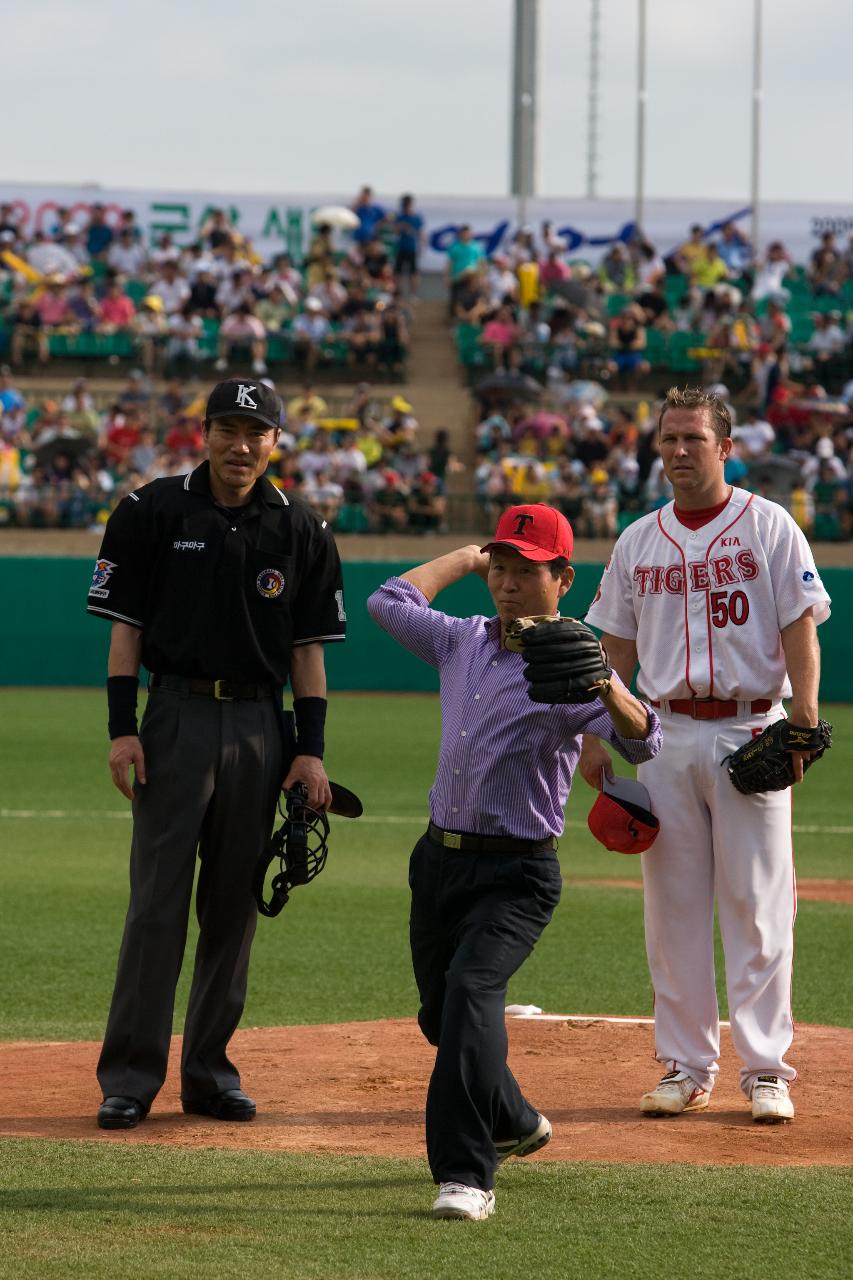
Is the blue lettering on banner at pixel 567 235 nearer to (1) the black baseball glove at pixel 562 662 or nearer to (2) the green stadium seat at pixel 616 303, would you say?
(2) the green stadium seat at pixel 616 303

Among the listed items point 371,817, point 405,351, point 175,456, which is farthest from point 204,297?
point 371,817

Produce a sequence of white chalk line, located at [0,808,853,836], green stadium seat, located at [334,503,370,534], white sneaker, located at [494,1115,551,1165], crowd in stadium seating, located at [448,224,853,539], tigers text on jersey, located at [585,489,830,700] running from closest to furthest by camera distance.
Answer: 1. white sneaker, located at [494,1115,551,1165]
2. tigers text on jersey, located at [585,489,830,700]
3. white chalk line, located at [0,808,853,836]
4. green stadium seat, located at [334,503,370,534]
5. crowd in stadium seating, located at [448,224,853,539]

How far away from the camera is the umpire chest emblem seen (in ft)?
17.5

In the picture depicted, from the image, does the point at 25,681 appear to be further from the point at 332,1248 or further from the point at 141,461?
the point at 332,1248

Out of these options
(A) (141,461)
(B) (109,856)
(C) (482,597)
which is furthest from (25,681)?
(B) (109,856)

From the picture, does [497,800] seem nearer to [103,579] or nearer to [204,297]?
[103,579]

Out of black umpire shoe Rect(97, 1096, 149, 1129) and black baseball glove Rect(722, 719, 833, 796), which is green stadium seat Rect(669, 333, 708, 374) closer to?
black baseball glove Rect(722, 719, 833, 796)

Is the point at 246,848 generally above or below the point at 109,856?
above

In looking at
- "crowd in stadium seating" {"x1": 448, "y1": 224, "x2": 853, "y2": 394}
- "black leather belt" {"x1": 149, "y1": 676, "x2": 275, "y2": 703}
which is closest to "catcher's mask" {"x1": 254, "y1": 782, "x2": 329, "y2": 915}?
"black leather belt" {"x1": 149, "y1": 676, "x2": 275, "y2": 703}

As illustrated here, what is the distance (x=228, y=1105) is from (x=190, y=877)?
69 centimetres

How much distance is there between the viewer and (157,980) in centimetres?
526

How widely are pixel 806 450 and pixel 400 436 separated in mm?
5661

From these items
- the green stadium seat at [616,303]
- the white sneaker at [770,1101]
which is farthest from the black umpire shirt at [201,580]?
the green stadium seat at [616,303]

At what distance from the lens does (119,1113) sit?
5.15m
